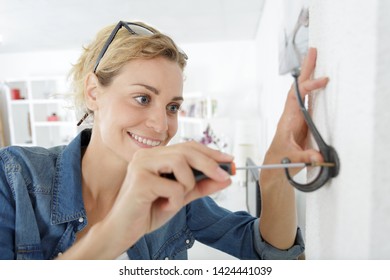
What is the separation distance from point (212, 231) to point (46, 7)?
5.32 feet

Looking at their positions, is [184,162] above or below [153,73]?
below

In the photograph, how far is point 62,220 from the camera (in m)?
0.48

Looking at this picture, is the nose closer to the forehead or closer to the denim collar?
the forehead

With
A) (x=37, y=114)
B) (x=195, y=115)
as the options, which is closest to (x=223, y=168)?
(x=195, y=115)

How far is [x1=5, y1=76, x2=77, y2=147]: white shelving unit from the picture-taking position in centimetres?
289

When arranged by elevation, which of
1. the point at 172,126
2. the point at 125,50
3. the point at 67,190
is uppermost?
the point at 125,50

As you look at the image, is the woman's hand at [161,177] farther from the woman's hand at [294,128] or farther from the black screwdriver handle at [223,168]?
the woman's hand at [294,128]

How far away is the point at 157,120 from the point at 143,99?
0.05 metres

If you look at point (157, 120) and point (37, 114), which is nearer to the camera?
point (157, 120)

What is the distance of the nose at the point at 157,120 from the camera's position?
507mm

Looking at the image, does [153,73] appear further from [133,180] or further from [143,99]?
[133,180]

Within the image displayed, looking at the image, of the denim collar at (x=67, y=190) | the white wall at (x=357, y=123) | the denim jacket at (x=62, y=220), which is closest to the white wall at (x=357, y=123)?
the white wall at (x=357, y=123)

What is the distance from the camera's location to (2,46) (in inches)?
87.6
